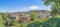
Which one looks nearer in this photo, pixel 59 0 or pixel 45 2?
pixel 59 0

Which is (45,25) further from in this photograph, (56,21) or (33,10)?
(33,10)

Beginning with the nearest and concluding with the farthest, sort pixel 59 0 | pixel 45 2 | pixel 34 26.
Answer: pixel 34 26 → pixel 59 0 → pixel 45 2

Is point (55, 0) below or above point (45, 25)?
above

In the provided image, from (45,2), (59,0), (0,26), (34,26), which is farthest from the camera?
(45,2)

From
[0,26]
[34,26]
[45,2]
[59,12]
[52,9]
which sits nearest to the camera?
[34,26]

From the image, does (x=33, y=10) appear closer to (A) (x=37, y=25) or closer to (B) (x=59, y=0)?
(B) (x=59, y=0)

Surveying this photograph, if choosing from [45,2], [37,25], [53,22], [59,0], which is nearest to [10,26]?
[45,2]

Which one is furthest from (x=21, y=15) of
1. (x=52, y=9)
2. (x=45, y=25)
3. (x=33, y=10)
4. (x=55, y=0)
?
(x=45, y=25)

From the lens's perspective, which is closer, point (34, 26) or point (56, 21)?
point (56, 21)

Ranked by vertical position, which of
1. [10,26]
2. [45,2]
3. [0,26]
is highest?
[45,2]
